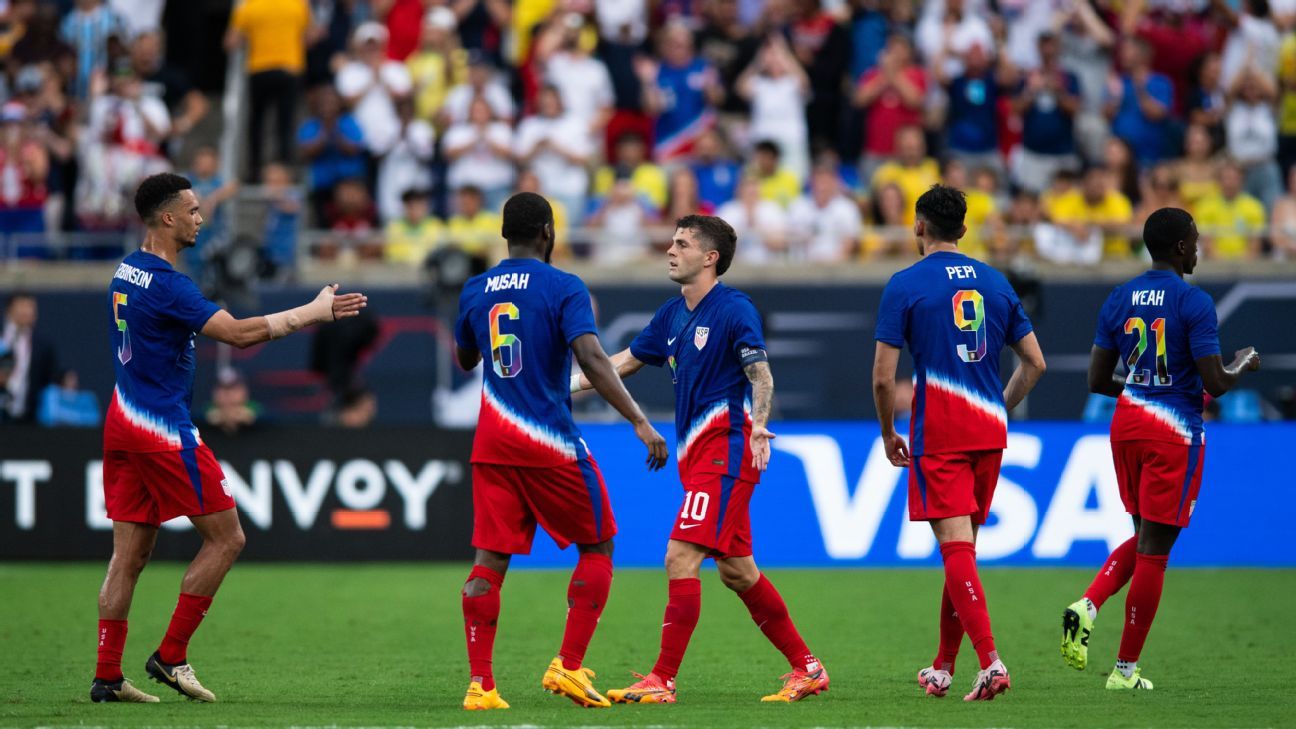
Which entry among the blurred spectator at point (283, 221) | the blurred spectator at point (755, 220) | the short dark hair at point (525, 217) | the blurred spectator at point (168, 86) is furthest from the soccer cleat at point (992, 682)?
the blurred spectator at point (168, 86)

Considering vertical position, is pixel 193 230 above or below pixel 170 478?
above

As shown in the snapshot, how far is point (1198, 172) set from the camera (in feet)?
66.0

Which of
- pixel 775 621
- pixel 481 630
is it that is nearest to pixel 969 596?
pixel 775 621

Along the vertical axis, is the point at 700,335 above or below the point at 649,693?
above

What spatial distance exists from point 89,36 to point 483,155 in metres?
5.68

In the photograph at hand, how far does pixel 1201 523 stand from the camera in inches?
637

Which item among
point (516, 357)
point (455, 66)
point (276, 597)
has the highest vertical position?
point (455, 66)

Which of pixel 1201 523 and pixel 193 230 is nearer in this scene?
pixel 193 230

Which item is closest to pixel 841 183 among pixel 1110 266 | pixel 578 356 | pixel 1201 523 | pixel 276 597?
pixel 1110 266

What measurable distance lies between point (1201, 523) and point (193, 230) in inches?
421

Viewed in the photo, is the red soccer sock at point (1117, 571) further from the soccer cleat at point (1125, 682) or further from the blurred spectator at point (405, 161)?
the blurred spectator at point (405, 161)

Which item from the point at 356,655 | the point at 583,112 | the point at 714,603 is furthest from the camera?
the point at 583,112

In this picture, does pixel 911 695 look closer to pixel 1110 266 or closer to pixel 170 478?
pixel 170 478

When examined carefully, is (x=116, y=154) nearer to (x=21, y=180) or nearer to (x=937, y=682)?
(x=21, y=180)
